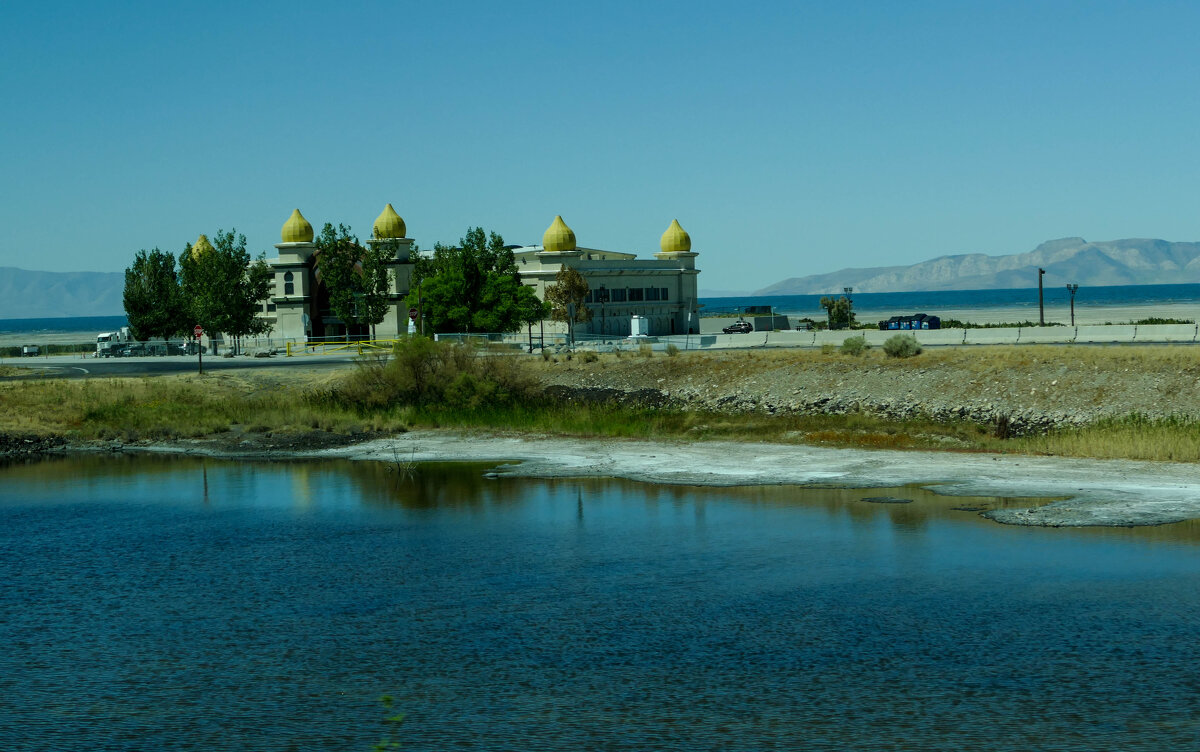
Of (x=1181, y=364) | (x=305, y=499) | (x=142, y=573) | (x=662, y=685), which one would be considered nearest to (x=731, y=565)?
(x=662, y=685)

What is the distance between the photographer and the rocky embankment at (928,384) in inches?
1603

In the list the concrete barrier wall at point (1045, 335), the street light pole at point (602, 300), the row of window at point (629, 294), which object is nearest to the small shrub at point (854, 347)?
the concrete barrier wall at point (1045, 335)

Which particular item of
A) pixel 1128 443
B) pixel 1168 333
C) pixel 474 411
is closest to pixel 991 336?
pixel 1168 333

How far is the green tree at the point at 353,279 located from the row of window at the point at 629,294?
14.9m

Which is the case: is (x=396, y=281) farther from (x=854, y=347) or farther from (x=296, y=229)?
(x=854, y=347)

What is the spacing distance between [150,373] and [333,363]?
9.46 m

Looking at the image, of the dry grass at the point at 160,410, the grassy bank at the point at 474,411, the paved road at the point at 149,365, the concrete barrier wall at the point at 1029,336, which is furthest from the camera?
the concrete barrier wall at the point at 1029,336

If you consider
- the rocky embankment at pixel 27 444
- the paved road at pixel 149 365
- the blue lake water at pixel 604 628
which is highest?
the paved road at pixel 149 365

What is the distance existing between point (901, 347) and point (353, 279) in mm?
44298

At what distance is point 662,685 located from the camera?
1251 cm

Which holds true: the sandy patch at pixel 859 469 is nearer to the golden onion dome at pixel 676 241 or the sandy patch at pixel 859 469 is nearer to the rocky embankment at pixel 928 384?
the rocky embankment at pixel 928 384

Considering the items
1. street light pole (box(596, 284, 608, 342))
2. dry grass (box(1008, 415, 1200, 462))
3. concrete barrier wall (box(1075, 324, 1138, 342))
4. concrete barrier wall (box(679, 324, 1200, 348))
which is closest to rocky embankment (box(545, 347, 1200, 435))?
dry grass (box(1008, 415, 1200, 462))

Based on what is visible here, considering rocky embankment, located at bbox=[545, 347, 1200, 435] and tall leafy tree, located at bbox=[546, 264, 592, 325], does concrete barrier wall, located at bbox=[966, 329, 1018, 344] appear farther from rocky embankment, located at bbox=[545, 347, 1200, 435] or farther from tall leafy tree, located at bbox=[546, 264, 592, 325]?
tall leafy tree, located at bbox=[546, 264, 592, 325]

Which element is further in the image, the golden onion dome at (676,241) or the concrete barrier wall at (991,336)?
the golden onion dome at (676,241)
